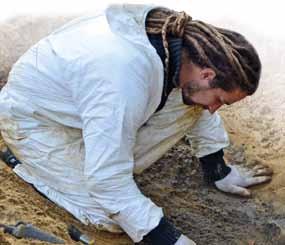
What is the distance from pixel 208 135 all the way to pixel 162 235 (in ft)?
2.47

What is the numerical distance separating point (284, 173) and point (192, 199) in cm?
45

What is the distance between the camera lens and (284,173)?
10.7 ft

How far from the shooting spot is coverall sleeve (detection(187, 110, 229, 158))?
316 cm

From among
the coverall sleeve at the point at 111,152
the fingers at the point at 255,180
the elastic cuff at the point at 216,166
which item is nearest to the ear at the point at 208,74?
the coverall sleeve at the point at 111,152

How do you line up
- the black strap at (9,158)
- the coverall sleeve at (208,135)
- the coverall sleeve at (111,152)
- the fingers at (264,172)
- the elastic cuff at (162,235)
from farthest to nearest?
the fingers at (264,172) → the coverall sleeve at (208,135) → the black strap at (9,158) → the elastic cuff at (162,235) → the coverall sleeve at (111,152)

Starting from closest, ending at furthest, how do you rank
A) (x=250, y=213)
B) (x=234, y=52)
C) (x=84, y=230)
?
(x=234, y=52) < (x=84, y=230) < (x=250, y=213)

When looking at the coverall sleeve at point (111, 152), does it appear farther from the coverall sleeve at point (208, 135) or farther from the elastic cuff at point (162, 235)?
the coverall sleeve at point (208, 135)

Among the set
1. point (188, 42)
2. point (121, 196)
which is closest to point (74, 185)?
point (121, 196)

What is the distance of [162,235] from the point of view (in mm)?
2535

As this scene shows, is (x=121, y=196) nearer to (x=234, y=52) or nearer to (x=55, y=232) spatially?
(x=55, y=232)

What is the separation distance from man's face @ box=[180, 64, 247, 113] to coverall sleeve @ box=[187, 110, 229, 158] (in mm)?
588

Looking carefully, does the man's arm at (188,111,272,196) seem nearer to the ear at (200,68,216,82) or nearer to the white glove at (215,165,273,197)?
the white glove at (215,165,273,197)

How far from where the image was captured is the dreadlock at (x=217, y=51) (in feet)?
7.91

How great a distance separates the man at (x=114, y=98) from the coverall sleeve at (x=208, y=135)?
296mm
